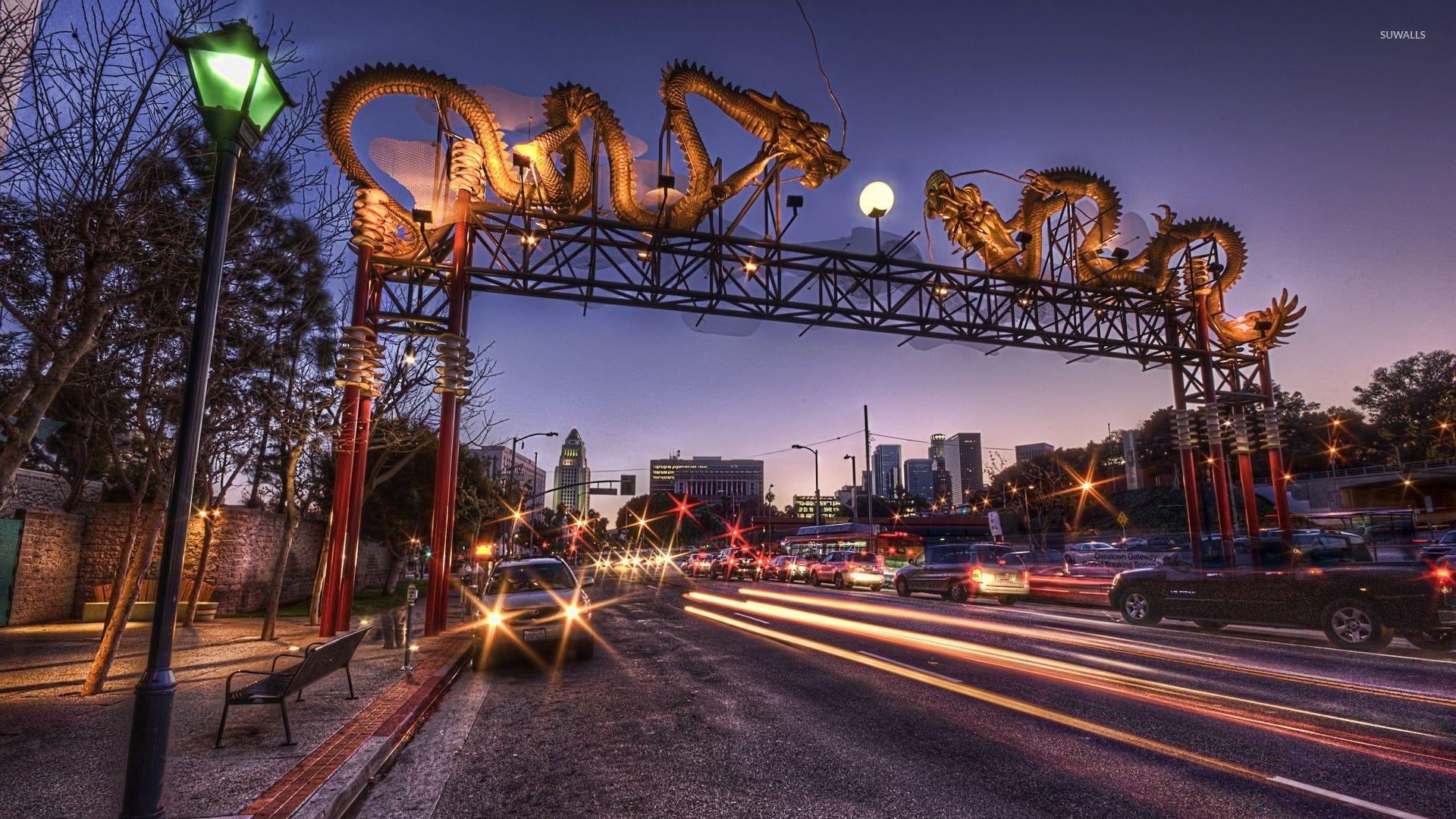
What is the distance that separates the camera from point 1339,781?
5109 mm

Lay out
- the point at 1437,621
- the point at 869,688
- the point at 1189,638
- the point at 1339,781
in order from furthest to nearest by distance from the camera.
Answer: the point at 1189,638 → the point at 1437,621 → the point at 869,688 → the point at 1339,781

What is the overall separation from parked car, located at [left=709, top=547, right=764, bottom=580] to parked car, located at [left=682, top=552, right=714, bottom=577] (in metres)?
0.85

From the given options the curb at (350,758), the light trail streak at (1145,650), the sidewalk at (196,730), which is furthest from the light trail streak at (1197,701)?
the sidewalk at (196,730)

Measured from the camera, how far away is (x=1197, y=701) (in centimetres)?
776

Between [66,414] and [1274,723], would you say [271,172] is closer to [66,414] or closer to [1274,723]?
[1274,723]

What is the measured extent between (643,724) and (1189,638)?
11.1m

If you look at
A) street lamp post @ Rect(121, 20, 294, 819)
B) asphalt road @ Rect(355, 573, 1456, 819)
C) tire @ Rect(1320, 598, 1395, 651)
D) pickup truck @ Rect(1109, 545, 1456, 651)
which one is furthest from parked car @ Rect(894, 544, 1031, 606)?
street lamp post @ Rect(121, 20, 294, 819)

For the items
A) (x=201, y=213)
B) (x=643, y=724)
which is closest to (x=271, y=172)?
(x=201, y=213)

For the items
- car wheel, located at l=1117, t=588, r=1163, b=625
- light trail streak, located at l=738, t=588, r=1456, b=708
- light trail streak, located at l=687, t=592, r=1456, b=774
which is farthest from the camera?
car wheel, located at l=1117, t=588, r=1163, b=625

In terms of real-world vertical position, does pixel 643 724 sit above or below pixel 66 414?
below

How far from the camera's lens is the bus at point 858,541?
4847 cm

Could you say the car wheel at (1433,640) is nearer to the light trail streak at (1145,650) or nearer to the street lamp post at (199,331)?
the light trail streak at (1145,650)

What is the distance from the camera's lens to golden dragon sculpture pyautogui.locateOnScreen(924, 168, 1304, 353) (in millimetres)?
19875

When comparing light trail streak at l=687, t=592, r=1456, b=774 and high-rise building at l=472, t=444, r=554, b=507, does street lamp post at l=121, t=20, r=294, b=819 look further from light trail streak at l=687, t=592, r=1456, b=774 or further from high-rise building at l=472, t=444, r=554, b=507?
high-rise building at l=472, t=444, r=554, b=507
